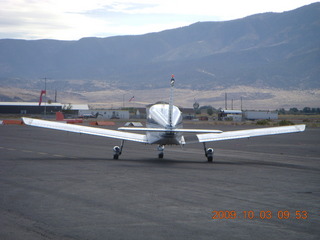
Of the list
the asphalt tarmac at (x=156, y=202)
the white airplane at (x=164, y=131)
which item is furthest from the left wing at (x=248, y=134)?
the asphalt tarmac at (x=156, y=202)

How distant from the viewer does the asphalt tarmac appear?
11.1 m

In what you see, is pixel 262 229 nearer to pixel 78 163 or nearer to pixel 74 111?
pixel 78 163

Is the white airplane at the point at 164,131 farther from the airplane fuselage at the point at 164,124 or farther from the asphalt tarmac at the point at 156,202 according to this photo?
the asphalt tarmac at the point at 156,202

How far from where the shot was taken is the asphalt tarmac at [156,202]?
11109 millimetres

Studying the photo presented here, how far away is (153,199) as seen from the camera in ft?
48.4

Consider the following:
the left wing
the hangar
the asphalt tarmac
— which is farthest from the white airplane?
the hangar

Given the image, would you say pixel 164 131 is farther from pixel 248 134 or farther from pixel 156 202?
pixel 156 202

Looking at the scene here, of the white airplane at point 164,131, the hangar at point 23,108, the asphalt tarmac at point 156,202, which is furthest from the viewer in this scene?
the hangar at point 23,108

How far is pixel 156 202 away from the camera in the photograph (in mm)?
14258

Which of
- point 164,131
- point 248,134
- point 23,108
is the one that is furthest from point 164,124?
point 23,108

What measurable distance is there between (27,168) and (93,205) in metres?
9.33

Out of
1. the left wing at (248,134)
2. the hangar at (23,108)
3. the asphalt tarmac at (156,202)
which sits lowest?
the asphalt tarmac at (156,202)

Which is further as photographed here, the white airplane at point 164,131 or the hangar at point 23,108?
the hangar at point 23,108

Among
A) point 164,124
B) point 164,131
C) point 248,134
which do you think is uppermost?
point 164,124
